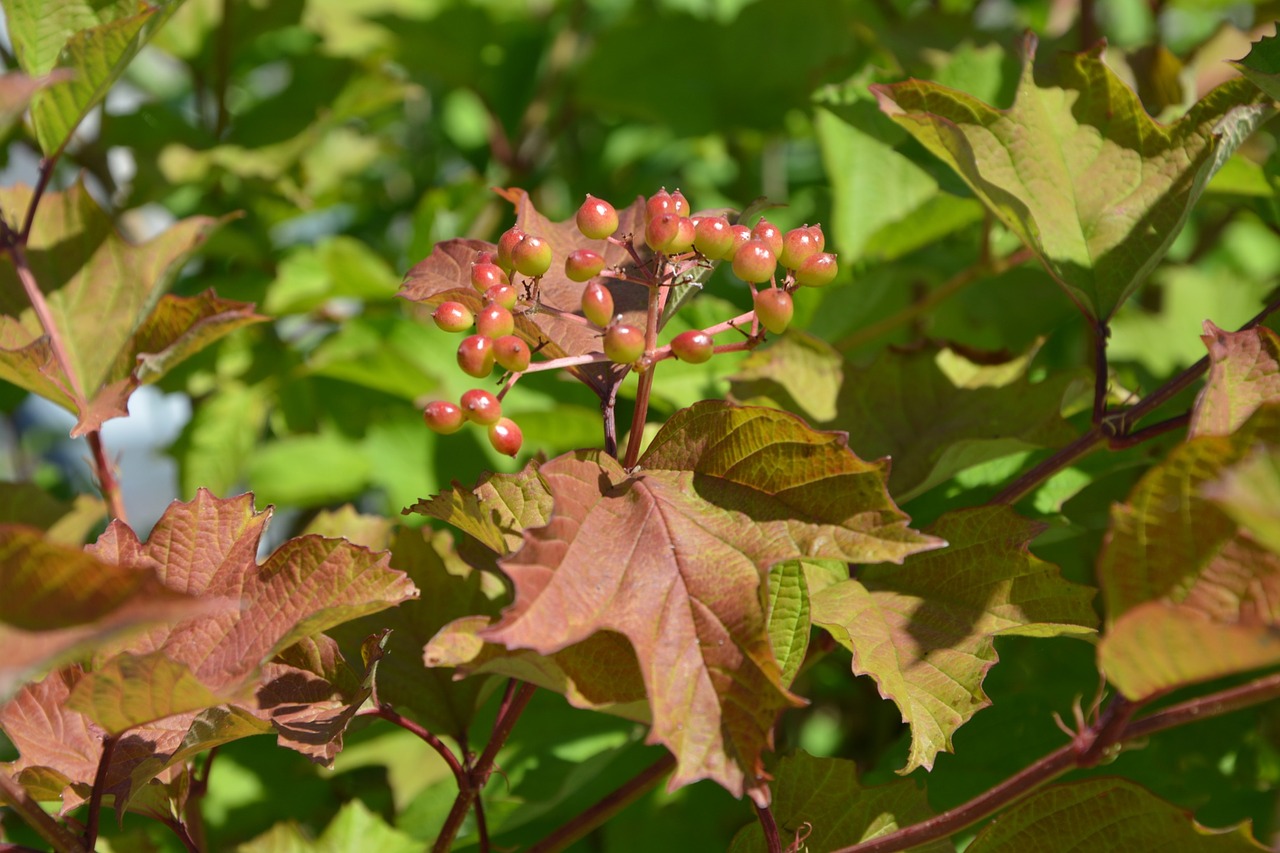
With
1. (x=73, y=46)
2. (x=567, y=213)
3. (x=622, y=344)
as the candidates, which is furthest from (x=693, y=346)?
(x=567, y=213)

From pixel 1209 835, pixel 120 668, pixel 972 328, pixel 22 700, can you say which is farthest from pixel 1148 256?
pixel 22 700

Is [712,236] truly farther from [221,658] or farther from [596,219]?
[221,658]

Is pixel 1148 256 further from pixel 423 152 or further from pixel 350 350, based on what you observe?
pixel 423 152

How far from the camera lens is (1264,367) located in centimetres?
80

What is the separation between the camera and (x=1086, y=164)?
1.04 m

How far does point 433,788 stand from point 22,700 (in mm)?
482

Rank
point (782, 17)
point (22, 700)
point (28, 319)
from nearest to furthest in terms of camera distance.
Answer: point (22, 700), point (28, 319), point (782, 17)

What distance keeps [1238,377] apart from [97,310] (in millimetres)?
1062

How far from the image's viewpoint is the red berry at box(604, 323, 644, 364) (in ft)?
2.49

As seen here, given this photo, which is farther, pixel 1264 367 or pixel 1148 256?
pixel 1148 256

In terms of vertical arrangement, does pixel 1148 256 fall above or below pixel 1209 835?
above

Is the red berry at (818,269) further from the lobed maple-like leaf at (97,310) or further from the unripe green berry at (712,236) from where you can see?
the lobed maple-like leaf at (97,310)

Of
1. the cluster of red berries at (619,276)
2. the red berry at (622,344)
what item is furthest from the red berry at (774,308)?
the red berry at (622,344)

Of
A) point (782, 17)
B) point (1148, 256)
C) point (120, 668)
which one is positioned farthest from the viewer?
point (782, 17)
